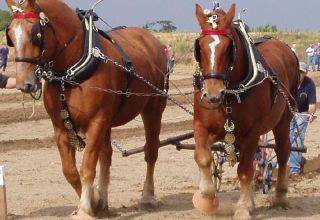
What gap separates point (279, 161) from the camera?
10406mm

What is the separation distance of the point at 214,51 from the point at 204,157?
126cm

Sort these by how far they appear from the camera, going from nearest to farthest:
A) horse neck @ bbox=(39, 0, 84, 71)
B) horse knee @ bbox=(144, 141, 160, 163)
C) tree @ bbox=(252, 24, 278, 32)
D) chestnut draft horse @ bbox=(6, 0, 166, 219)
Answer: chestnut draft horse @ bbox=(6, 0, 166, 219) < horse neck @ bbox=(39, 0, 84, 71) < horse knee @ bbox=(144, 141, 160, 163) < tree @ bbox=(252, 24, 278, 32)

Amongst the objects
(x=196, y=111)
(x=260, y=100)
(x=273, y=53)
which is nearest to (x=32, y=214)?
(x=196, y=111)

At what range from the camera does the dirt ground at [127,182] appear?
9500mm

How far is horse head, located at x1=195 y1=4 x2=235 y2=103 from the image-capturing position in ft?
24.9

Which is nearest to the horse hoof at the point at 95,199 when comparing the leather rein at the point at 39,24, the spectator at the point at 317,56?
the leather rein at the point at 39,24

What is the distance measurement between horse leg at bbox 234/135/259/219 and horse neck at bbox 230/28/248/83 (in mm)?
707

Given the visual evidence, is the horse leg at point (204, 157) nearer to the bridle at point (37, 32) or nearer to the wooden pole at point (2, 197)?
the bridle at point (37, 32)

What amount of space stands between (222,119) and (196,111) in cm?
30

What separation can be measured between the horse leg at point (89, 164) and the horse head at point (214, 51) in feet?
4.11

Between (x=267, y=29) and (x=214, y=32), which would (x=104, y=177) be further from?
(x=267, y=29)

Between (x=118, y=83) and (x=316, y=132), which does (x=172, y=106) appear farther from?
(x=118, y=83)

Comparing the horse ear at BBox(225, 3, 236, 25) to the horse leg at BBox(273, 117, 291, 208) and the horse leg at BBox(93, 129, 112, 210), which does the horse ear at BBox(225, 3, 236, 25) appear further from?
the horse leg at BBox(273, 117, 291, 208)

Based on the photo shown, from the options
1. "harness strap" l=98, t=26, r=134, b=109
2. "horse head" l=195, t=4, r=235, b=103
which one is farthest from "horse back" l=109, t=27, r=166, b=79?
"horse head" l=195, t=4, r=235, b=103
